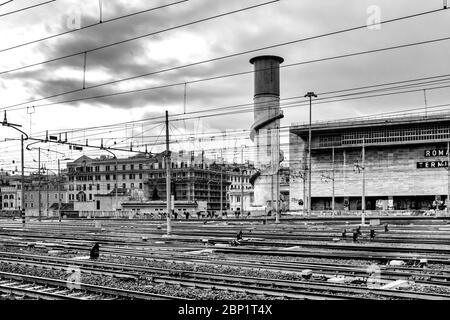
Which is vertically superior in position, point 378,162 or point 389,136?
point 389,136

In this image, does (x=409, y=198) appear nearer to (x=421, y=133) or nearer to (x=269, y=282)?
(x=421, y=133)

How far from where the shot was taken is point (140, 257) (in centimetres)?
2472

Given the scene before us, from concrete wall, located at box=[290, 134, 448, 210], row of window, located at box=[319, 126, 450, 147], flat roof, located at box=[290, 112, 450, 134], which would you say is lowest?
concrete wall, located at box=[290, 134, 448, 210]

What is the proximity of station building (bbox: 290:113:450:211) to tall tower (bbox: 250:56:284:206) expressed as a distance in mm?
6765

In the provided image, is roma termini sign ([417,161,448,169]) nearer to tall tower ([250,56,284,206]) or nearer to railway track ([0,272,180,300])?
tall tower ([250,56,284,206])

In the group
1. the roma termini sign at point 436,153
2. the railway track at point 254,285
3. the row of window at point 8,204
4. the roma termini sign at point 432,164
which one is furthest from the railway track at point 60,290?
the row of window at point 8,204

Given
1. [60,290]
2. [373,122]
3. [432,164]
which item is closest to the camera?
[60,290]

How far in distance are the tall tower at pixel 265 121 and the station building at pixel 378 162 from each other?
6.77 metres

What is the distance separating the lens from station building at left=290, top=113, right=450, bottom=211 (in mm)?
78938

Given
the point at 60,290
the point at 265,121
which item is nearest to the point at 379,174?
the point at 265,121

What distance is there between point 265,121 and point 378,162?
23.9m

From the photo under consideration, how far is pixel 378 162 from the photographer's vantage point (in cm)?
8444

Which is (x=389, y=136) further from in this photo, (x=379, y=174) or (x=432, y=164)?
(x=432, y=164)

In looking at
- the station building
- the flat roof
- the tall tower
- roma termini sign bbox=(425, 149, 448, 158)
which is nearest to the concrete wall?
the station building
